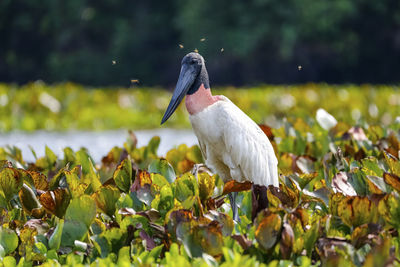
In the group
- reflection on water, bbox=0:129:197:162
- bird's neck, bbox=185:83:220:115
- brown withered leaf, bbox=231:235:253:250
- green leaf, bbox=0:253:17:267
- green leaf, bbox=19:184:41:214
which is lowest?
reflection on water, bbox=0:129:197:162

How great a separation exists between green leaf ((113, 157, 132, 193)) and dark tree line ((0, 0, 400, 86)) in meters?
21.5

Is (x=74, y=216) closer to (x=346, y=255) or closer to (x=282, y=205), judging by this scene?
(x=282, y=205)

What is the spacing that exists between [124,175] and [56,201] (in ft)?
1.56

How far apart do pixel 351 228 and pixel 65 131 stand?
8538 mm

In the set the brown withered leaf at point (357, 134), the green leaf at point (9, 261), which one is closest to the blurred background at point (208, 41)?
the brown withered leaf at point (357, 134)

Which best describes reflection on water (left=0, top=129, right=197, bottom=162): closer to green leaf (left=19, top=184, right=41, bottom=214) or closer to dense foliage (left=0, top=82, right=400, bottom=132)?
dense foliage (left=0, top=82, right=400, bottom=132)

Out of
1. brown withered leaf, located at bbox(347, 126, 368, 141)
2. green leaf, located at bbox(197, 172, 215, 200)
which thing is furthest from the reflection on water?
green leaf, located at bbox(197, 172, 215, 200)

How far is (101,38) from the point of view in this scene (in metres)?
31.5

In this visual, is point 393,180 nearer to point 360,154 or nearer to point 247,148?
point 247,148

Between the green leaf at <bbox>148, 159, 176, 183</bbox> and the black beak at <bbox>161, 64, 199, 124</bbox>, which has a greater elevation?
the black beak at <bbox>161, 64, 199, 124</bbox>

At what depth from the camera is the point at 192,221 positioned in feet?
8.32

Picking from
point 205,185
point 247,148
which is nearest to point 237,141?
point 247,148

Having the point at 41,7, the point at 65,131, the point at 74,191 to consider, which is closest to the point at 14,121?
the point at 65,131

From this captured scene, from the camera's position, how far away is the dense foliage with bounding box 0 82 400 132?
10.0m
